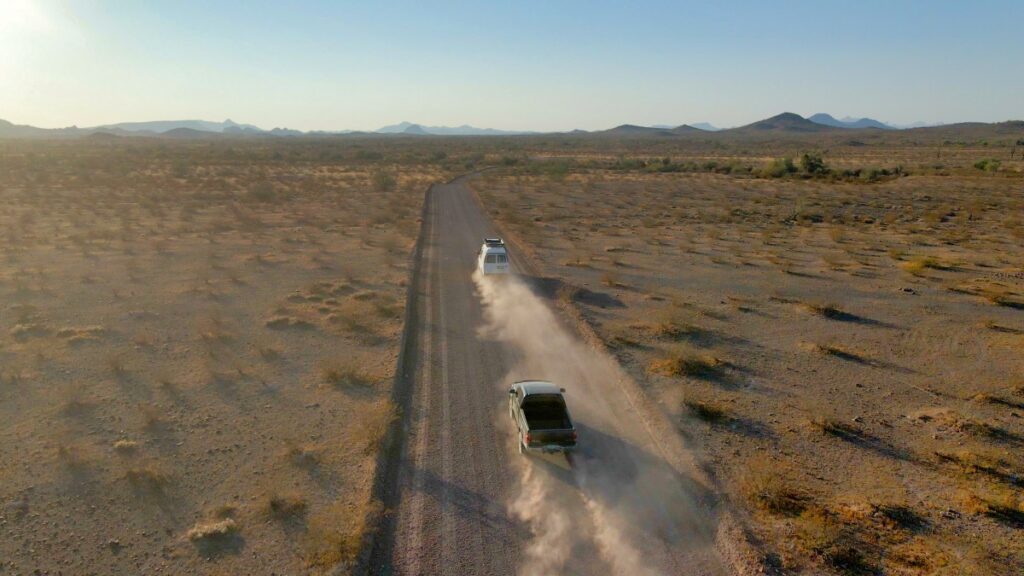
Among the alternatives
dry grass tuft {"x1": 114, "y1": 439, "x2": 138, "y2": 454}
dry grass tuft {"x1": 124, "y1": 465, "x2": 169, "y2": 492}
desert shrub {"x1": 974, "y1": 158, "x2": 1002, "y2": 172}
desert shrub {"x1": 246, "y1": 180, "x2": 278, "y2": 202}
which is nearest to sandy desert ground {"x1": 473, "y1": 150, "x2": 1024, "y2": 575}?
dry grass tuft {"x1": 124, "y1": 465, "x2": 169, "y2": 492}

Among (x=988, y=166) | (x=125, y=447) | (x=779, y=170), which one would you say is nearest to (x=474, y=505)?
(x=125, y=447)

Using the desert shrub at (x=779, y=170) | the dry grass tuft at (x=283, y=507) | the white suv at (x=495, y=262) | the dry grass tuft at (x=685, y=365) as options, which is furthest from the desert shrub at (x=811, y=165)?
the dry grass tuft at (x=283, y=507)

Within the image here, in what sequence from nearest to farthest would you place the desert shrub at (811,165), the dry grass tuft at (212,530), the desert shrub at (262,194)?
1. the dry grass tuft at (212,530)
2. the desert shrub at (262,194)
3. the desert shrub at (811,165)

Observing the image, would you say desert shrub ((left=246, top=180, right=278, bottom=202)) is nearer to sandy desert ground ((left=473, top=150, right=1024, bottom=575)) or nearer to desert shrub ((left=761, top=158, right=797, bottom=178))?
sandy desert ground ((left=473, top=150, right=1024, bottom=575))

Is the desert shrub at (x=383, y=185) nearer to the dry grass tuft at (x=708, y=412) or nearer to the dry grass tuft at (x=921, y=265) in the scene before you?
the dry grass tuft at (x=921, y=265)

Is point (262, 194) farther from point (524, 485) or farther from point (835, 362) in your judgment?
point (835, 362)

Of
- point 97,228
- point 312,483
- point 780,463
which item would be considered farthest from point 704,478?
point 97,228
